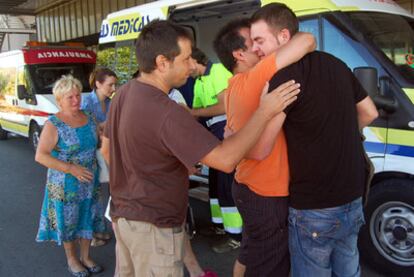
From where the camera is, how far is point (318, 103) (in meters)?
1.87

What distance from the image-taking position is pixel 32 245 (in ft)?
15.3

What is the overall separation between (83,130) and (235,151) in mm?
2171

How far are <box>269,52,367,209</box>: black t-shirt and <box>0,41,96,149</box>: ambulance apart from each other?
26.2ft

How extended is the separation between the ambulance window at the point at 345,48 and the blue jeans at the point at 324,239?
1.94m

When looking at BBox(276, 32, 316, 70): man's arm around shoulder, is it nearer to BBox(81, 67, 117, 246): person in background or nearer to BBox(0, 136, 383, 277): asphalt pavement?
BBox(0, 136, 383, 277): asphalt pavement

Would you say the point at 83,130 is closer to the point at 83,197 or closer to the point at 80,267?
the point at 83,197

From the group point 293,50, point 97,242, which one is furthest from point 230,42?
point 97,242

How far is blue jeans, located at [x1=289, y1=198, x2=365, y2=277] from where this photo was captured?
6.43 feet

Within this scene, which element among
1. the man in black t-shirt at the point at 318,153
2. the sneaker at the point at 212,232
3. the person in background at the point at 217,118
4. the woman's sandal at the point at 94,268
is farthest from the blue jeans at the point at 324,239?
the sneaker at the point at 212,232

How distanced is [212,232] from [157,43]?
3167mm

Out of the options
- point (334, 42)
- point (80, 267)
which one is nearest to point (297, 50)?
point (334, 42)

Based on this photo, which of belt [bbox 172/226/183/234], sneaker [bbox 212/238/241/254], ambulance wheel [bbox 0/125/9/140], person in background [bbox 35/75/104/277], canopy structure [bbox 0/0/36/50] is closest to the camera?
belt [bbox 172/226/183/234]

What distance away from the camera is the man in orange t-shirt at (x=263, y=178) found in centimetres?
Answer: 190

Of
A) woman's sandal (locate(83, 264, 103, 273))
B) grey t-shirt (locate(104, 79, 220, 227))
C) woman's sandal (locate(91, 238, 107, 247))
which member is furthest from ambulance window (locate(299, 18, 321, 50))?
woman's sandal (locate(91, 238, 107, 247))
